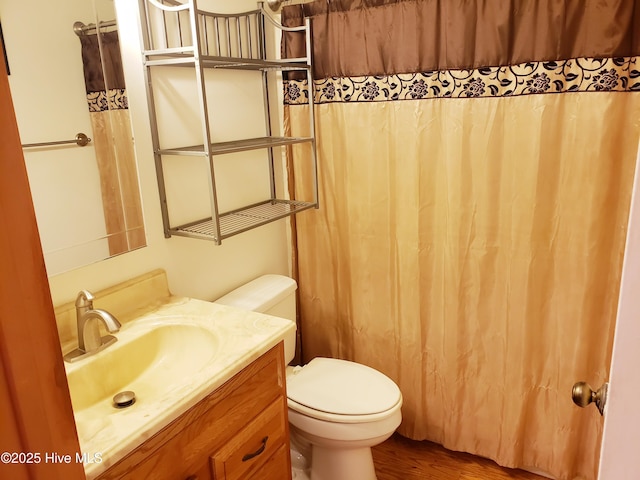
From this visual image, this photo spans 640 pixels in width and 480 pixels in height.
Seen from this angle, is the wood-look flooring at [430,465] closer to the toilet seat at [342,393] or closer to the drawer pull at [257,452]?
the toilet seat at [342,393]

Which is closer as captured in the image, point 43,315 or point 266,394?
point 43,315

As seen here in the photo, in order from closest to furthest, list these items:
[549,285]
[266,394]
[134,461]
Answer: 1. [134,461]
2. [266,394]
3. [549,285]

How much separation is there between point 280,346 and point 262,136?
1.02 m

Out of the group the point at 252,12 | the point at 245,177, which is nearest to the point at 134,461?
the point at 245,177

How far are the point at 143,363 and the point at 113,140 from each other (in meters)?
0.66

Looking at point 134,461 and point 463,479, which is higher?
point 134,461

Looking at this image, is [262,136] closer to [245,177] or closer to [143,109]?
[245,177]

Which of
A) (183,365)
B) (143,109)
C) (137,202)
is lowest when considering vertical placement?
(183,365)

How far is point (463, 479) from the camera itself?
77.4 inches

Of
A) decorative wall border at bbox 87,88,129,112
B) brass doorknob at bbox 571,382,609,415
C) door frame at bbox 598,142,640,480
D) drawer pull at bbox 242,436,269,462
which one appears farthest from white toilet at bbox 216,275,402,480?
door frame at bbox 598,142,640,480

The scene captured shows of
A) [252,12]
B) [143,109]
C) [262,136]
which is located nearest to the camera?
[143,109]

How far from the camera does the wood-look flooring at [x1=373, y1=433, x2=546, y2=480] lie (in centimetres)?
199

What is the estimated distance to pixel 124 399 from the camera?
123cm

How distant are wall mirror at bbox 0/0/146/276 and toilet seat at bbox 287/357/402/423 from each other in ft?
2.65
